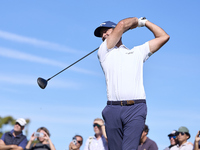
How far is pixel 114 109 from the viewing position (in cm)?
502

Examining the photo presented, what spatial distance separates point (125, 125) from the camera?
4.96m

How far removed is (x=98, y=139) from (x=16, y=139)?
109 inches

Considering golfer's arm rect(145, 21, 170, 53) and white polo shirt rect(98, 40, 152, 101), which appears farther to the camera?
golfer's arm rect(145, 21, 170, 53)

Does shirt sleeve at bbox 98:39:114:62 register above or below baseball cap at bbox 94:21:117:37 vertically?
below

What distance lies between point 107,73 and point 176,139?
7886 mm

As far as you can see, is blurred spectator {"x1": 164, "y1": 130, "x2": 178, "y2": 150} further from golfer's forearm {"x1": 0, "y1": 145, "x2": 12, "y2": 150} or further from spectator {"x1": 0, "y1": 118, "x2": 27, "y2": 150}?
golfer's forearm {"x1": 0, "y1": 145, "x2": 12, "y2": 150}

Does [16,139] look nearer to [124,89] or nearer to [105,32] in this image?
[105,32]

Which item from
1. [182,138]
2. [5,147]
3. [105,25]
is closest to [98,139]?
[182,138]

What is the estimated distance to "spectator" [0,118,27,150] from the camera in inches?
460

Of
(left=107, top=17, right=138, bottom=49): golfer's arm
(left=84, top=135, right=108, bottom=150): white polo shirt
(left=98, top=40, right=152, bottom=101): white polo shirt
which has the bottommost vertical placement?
(left=84, top=135, right=108, bottom=150): white polo shirt

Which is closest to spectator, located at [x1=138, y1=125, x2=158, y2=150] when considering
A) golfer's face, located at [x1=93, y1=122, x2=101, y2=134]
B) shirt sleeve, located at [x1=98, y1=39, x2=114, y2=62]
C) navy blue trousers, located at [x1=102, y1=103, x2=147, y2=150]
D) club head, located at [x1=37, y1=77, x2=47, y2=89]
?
golfer's face, located at [x1=93, y1=122, x2=101, y2=134]

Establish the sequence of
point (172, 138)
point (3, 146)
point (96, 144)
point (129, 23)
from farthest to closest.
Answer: point (172, 138)
point (3, 146)
point (96, 144)
point (129, 23)

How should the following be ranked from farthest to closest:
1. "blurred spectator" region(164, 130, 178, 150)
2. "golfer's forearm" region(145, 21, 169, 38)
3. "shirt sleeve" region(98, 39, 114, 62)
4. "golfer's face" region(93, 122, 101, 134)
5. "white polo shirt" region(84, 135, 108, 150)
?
"blurred spectator" region(164, 130, 178, 150), "golfer's face" region(93, 122, 101, 134), "white polo shirt" region(84, 135, 108, 150), "golfer's forearm" region(145, 21, 169, 38), "shirt sleeve" region(98, 39, 114, 62)

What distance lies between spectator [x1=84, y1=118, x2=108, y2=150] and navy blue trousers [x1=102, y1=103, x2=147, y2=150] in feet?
18.3
